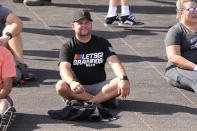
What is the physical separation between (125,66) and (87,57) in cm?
214

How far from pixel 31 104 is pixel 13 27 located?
1.50m

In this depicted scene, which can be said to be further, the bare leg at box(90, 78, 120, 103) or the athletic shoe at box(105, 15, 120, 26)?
the athletic shoe at box(105, 15, 120, 26)

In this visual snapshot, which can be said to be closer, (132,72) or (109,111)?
(109,111)

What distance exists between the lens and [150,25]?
12922mm

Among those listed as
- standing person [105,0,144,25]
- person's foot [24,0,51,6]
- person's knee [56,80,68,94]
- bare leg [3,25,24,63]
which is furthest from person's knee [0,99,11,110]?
person's foot [24,0,51,6]

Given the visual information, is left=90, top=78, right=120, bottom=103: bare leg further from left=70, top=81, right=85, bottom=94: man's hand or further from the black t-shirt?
left=70, top=81, right=85, bottom=94: man's hand

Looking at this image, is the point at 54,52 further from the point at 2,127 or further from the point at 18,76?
the point at 2,127

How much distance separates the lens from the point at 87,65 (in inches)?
312

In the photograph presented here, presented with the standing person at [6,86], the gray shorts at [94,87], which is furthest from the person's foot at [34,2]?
the standing person at [6,86]

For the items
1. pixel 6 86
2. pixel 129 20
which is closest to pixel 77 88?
pixel 6 86

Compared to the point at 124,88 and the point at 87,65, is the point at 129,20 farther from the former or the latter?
the point at 124,88

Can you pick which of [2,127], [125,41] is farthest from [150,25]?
[2,127]

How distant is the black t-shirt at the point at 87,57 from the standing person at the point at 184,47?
45.2 inches

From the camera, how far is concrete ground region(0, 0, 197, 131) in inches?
291
